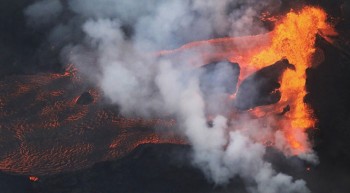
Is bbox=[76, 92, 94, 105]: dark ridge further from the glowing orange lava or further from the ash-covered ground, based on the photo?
the glowing orange lava

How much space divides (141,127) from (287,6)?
16.7ft

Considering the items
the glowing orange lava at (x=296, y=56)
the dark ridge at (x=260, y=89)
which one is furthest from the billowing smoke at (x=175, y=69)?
the glowing orange lava at (x=296, y=56)

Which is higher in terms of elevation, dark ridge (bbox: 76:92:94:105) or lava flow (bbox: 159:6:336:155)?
lava flow (bbox: 159:6:336:155)

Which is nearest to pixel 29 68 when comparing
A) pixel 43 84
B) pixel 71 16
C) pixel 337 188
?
pixel 43 84

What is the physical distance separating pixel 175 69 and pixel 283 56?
2.89 meters

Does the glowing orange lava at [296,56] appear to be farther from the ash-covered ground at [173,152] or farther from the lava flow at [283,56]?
the ash-covered ground at [173,152]

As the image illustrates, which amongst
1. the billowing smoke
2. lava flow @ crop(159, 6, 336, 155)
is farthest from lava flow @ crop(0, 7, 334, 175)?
the billowing smoke

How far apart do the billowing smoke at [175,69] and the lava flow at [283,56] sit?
0.85ft

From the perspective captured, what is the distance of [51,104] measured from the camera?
9484 millimetres

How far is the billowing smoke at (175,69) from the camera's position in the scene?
9367 millimetres

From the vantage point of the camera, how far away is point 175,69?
31.2 feet

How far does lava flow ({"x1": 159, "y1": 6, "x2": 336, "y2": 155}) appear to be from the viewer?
9.62 m

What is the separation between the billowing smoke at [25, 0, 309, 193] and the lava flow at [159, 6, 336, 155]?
0.85 feet

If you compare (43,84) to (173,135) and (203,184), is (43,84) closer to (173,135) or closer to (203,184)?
(173,135)
